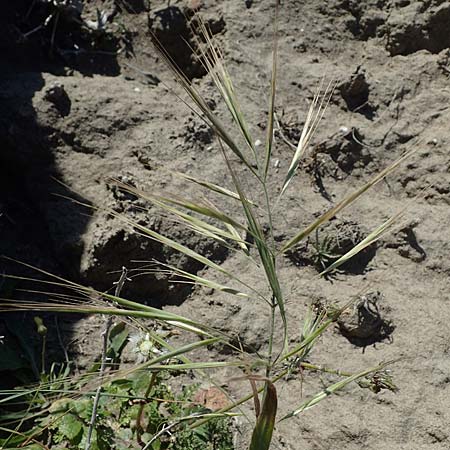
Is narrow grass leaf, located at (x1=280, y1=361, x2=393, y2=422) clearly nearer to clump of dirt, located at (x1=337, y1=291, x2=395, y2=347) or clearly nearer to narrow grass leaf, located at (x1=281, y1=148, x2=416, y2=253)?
narrow grass leaf, located at (x1=281, y1=148, x2=416, y2=253)

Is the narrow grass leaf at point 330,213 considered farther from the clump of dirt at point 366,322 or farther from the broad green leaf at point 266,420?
the clump of dirt at point 366,322

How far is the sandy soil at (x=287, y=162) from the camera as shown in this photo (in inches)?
122

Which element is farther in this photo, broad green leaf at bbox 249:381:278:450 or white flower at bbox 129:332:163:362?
white flower at bbox 129:332:163:362

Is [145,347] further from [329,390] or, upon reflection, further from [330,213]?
[330,213]

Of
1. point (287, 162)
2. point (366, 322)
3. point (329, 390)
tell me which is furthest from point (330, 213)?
point (287, 162)

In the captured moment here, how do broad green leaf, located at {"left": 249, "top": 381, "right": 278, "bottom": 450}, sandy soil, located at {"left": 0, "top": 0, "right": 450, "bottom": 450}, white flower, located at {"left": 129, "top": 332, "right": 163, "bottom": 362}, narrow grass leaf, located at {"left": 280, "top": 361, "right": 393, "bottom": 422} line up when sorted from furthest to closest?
sandy soil, located at {"left": 0, "top": 0, "right": 450, "bottom": 450}, white flower, located at {"left": 129, "top": 332, "right": 163, "bottom": 362}, narrow grass leaf, located at {"left": 280, "top": 361, "right": 393, "bottom": 422}, broad green leaf, located at {"left": 249, "top": 381, "right": 278, "bottom": 450}

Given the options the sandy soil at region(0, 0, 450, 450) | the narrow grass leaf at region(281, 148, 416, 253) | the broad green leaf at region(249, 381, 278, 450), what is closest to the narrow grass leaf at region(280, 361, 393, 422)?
the broad green leaf at region(249, 381, 278, 450)

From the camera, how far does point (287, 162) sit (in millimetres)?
3693

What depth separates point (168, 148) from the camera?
11.9 ft

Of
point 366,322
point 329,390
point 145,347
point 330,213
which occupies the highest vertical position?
point 330,213

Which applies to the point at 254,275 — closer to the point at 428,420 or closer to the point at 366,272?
the point at 366,272

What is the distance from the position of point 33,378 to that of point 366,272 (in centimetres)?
152

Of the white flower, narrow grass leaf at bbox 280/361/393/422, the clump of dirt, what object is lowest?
the clump of dirt

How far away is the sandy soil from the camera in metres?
3.10
